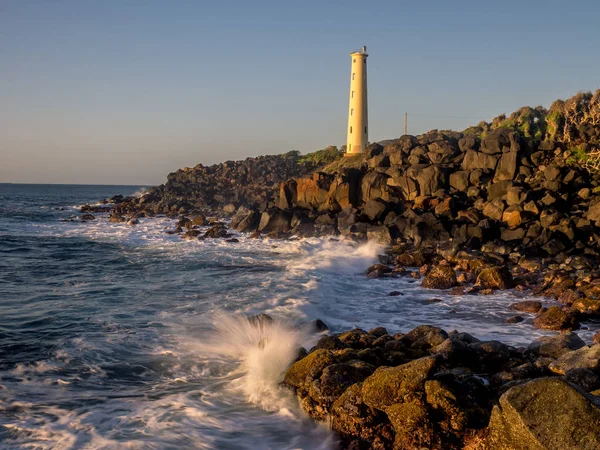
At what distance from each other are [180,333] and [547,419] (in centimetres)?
980

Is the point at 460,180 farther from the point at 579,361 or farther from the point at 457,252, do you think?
the point at 579,361

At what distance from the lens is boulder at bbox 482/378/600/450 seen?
582 centimetres

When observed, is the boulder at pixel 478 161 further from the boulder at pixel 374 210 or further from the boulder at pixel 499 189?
the boulder at pixel 374 210

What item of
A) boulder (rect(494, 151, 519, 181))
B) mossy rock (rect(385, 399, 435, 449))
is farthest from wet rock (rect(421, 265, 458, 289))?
boulder (rect(494, 151, 519, 181))

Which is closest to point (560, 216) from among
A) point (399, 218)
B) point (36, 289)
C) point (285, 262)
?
point (399, 218)

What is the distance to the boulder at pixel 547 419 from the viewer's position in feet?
19.1

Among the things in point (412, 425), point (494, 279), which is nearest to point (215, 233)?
point (494, 279)

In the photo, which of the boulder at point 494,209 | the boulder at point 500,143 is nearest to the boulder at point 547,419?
the boulder at point 494,209

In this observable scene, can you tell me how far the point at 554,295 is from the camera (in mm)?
16875

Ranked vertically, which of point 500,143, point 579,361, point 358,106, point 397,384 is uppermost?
point 358,106

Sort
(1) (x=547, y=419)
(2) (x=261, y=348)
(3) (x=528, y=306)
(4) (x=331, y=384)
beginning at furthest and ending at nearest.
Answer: (3) (x=528, y=306) → (2) (x=261, y=348) → (4) (x=331, y=384) → (1) (x=547, y=419)

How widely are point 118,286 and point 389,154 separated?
2375 centimetres

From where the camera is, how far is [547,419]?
5.99m

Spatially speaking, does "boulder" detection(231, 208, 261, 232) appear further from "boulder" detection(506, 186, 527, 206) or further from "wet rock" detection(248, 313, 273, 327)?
"wet rock" detection(248, 313, 273, 327)
